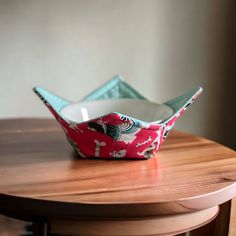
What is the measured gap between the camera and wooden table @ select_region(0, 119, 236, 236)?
2.57 ft

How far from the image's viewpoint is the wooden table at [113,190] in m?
0.78

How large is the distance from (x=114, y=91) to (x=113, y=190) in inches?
17.6

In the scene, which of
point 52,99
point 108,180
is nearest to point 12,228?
point 52,99

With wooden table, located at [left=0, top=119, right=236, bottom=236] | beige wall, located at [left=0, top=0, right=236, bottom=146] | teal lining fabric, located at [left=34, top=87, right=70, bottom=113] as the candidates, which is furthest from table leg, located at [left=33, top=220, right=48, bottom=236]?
beige wall, located at [left=0, top=0, right=236, bottom=146]

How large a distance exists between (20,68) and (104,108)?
19.9 inches

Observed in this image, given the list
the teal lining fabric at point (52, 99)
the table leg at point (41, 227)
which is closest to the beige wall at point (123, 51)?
the teal lining fabric at point (52, 99)

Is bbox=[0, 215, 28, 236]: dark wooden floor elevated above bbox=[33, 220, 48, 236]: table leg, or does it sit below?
below

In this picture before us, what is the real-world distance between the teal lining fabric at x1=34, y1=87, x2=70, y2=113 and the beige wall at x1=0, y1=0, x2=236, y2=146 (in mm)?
510

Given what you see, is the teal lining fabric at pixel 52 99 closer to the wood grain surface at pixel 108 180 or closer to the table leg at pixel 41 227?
the wood grain surface at pixel 108 180

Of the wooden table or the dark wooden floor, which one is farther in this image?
the dark wooden floor

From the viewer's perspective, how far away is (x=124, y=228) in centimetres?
81

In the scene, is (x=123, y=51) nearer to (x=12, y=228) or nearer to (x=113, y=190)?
(x=12, y=228)

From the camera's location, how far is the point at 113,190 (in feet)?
2.75

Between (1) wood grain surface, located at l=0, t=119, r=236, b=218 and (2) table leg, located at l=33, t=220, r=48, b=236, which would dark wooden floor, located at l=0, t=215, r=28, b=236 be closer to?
(1) wood grain surface, located at l=0, t=119, r=236, b=218
